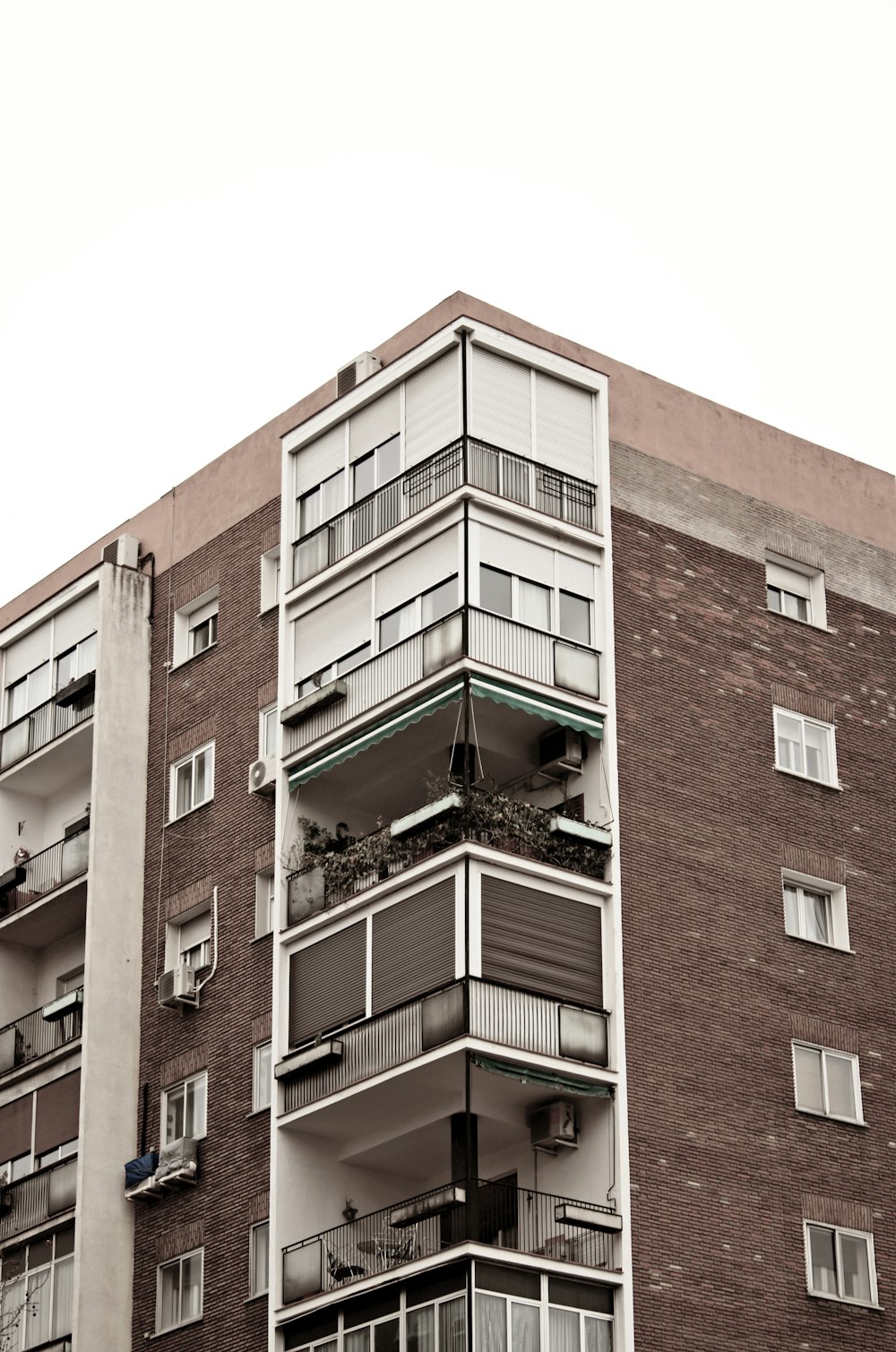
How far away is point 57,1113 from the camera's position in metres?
48.0

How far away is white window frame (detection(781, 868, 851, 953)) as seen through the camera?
44.1 metres

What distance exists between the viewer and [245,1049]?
1768 inches

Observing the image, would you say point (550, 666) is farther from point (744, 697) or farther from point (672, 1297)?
point (672, 1297)

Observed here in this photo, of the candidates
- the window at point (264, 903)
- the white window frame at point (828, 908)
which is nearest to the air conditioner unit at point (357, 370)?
the window at point (264, 903)

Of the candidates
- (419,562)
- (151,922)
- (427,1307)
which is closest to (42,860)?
(151,922)

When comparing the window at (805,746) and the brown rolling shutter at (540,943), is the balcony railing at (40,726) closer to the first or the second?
the brown rolling shutter at (540,943)

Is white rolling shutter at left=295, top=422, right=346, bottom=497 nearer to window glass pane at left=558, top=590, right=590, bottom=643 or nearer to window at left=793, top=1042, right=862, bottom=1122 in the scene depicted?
window glass pane at left=558, top=590, right=590, bottom=643

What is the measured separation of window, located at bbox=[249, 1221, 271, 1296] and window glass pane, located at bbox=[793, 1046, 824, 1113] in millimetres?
9467

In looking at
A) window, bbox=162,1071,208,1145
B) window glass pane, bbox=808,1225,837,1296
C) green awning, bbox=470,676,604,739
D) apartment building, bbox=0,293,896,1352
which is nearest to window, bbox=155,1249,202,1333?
apartment building, bbox=0,293,896,1352

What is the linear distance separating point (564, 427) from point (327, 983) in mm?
11051

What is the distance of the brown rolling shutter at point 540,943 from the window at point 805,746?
6.43 m

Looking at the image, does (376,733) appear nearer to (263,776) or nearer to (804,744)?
(263,776)

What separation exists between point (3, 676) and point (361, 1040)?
1782cm

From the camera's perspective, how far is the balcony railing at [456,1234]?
38.2 m
